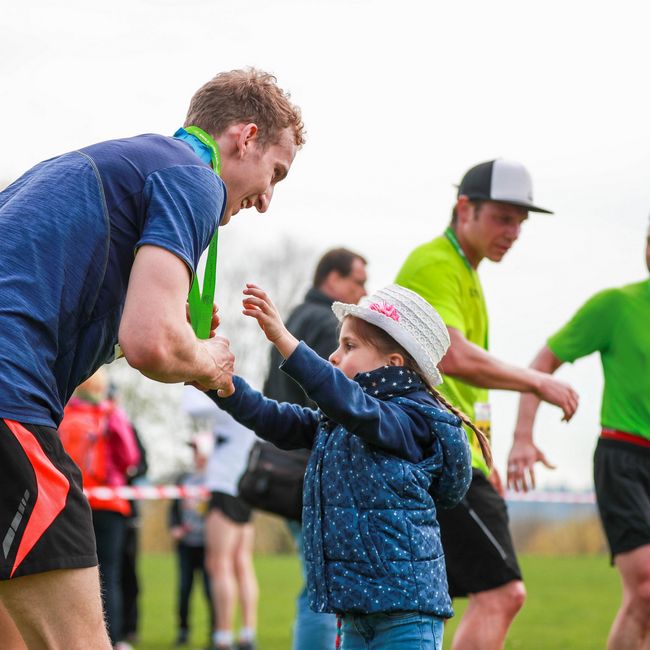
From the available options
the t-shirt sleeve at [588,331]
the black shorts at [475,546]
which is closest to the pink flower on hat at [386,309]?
the black shorts at [475,546]

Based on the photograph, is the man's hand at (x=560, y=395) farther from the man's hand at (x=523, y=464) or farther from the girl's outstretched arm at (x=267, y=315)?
the girl's outstretched arm at (x=267, y=315)

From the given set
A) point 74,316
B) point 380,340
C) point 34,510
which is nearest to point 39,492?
point 34,510

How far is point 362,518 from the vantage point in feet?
12.3

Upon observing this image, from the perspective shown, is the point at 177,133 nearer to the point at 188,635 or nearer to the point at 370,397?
the point at 370,397

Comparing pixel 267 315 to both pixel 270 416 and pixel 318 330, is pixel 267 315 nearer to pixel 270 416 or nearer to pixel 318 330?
pixel 270 416

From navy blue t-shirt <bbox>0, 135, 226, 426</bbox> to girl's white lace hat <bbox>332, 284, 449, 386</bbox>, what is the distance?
90 centimetres

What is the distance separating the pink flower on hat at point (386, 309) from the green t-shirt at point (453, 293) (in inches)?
49.0

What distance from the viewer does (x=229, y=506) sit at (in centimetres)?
992

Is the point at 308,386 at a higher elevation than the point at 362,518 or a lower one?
higher

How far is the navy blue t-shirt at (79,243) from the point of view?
2949 millimetres

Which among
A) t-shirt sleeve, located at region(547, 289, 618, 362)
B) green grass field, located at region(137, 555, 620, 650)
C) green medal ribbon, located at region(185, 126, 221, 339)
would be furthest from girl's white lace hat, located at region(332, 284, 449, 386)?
green grass field, located at region(137, 555, 620, 650)

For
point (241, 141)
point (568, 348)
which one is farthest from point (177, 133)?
point (568, 348)

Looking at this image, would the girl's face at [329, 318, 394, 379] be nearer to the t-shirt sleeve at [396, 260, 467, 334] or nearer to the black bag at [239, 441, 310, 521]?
the t-shirt sleeve at [396, 260, 467, 334]

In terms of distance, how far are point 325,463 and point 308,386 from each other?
0.43 metres
